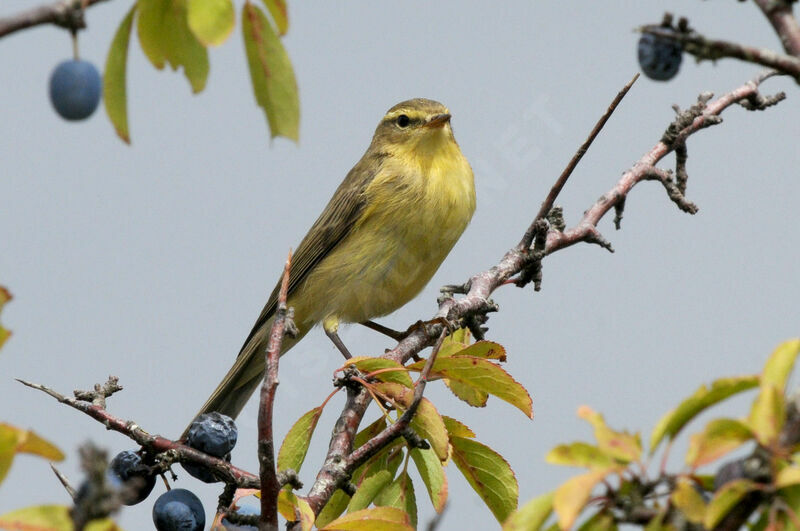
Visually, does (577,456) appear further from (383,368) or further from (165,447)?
(165,447)

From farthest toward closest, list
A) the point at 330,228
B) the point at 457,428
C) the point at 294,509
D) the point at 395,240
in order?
the point at 330,228 → the point at 395,240 → the point at 457,428 → the point at 294,509

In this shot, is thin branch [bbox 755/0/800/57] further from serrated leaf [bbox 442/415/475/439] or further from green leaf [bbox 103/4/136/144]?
serrated leaf [bbox 442/415/475/439]

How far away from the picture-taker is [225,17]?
2064 millimetres

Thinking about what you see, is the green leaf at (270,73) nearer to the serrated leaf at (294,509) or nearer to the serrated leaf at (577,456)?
the serrated leaf at (577,456)

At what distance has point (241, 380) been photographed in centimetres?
649

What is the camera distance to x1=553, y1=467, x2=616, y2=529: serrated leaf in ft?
5.61

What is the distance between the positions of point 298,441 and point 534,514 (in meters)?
1.41

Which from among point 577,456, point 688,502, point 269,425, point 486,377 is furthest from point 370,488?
point 688,502

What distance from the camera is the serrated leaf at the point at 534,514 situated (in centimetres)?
188

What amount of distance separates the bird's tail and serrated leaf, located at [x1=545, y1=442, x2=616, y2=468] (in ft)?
15.4

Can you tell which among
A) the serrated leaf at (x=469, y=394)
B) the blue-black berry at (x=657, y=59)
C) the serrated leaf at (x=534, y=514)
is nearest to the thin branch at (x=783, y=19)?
the blue-black berry at (x=657, y=59)

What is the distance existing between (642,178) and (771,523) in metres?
2.74

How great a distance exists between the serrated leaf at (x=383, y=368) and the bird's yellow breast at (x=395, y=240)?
2.93m

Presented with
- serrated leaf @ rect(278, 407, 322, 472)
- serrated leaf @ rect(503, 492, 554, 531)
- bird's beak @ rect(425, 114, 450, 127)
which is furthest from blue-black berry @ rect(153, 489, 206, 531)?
bird's beak @ rect(425, 114, 450, 127)
